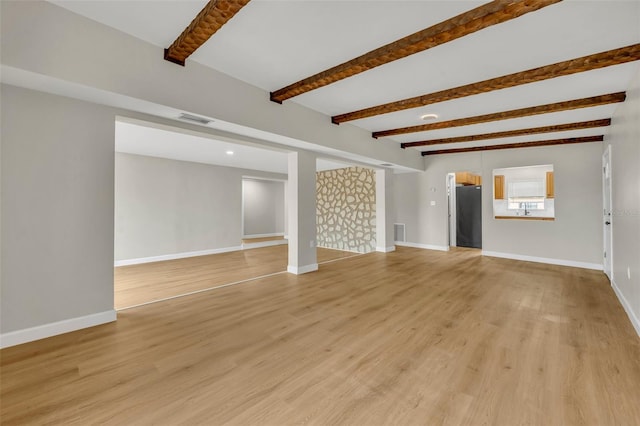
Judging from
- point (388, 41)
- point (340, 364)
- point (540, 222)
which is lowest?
point (340, 364)

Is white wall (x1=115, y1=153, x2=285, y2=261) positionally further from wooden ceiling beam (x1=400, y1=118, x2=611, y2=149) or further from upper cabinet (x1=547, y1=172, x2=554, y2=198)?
upper cabinet (x1=547, y1=172, x2=554, y2=198)

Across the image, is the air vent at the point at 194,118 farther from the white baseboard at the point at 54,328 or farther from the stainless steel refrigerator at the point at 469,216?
the stainless steel refrigerator at the point at 469,216

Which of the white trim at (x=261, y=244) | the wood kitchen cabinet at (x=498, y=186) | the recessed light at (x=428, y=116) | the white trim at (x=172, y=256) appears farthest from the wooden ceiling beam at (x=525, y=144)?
the white trim at (x=172, y=256)

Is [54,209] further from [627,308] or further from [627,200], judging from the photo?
[627,308]

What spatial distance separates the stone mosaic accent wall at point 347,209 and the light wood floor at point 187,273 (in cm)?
124

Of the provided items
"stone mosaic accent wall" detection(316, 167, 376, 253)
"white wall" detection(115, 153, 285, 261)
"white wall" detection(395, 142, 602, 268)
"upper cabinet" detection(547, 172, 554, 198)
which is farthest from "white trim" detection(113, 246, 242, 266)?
"upper cabinet" detection(547, 172, 554, 198)

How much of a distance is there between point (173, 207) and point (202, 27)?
5141 mm

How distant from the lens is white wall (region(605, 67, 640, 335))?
2.54 meters

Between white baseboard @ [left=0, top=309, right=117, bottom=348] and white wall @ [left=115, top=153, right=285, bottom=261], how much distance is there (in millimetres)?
3440

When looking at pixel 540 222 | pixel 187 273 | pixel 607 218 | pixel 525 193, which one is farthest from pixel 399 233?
pixel 187 273

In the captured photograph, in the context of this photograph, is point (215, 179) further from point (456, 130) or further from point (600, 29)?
point (600, 29)

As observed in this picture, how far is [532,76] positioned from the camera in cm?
281

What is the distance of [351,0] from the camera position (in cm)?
194

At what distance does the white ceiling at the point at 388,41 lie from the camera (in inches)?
79.8
